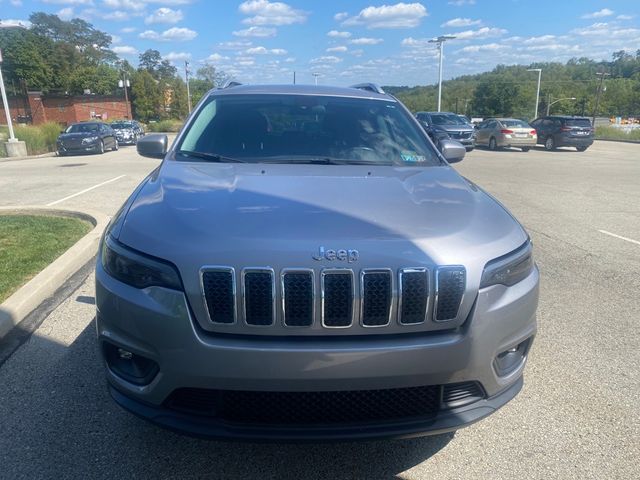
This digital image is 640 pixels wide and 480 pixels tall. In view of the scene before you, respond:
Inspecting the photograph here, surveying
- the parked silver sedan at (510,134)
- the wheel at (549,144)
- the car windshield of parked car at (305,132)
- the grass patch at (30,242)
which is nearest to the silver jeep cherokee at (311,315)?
the car windshield of parked car at (305,132)

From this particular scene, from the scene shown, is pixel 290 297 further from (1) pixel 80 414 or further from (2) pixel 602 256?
(2) pixel 602 256

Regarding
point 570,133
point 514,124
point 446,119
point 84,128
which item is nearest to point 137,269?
point 446,119

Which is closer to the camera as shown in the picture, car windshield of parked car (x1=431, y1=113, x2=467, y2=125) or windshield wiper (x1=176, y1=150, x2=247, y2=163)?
windshield wiper (x1=176, y1=150, x2=247, y2=163)

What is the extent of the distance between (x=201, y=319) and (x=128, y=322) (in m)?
0.34

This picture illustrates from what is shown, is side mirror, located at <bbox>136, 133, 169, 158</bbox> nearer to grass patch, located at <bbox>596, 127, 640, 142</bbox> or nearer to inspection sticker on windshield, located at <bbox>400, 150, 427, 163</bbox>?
inspection sticker on windshield, located at <bbox>400, 150, 427, 163</bbox>

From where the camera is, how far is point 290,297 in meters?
2.00

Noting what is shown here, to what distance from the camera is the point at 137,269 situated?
2156 mm

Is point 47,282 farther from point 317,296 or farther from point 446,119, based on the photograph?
point 446,119

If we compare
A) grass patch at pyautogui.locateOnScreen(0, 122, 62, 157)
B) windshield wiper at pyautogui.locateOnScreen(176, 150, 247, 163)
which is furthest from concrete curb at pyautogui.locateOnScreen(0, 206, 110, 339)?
grass patch at pyautogui.locateOnScreen(0, 122, 62, 157)

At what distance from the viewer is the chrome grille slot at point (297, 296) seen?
1.99m

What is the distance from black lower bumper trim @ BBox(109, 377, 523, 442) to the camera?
2041 mm

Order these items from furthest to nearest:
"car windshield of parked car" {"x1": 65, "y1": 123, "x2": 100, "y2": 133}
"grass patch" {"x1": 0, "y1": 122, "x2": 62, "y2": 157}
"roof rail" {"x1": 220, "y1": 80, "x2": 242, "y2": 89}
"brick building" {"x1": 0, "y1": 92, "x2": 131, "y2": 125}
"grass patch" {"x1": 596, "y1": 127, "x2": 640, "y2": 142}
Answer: "brick building" {"x1": 0, "y1": 92, "x2": 131, "y2": 125}
"grass patch" {"x1": 596, "y1": 127, "x2": 640, "y2": 142}
"grass patch" {"x1": 0, "y1": 122, "x2": 62, "y2": 157}
"car windshield of parked car" {"x1": 65, "y1": 123, "x2": 100, "y2": 133}
"roof rail" {"x1": 220, "y1": 80, "x2": 242, "y2": 89}

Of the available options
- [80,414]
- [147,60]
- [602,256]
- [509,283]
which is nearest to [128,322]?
[80,414]

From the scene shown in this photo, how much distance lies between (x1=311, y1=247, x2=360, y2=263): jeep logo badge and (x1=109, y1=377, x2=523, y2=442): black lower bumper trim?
692 millimetres
